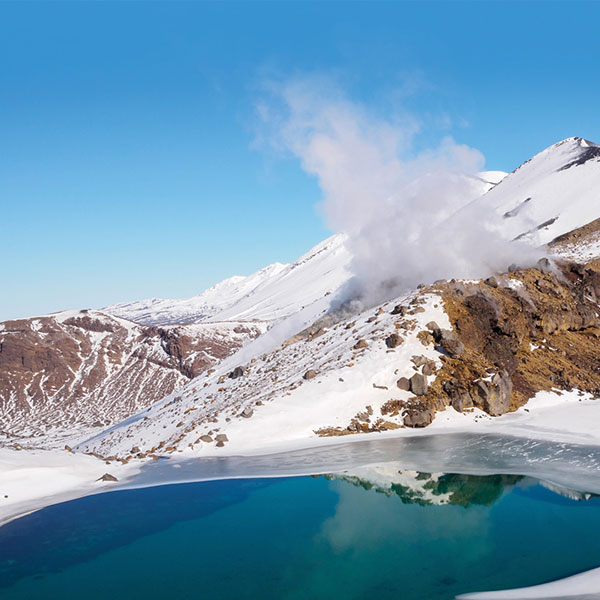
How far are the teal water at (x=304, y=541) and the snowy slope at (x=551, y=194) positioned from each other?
158 feet

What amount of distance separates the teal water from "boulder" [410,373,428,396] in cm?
687

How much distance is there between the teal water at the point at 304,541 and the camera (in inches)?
329

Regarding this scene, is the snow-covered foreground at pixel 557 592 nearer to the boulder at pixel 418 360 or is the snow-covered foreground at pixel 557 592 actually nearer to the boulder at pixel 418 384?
the boulder at pixel 418 384

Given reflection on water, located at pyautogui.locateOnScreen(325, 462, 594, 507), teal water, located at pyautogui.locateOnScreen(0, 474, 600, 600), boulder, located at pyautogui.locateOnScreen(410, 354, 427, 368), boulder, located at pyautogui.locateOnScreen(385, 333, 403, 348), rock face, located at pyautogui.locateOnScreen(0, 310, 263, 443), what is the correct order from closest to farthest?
teal water, located at pyautogui.locateOnScreen(0, 474, 600, 600) → reflection on water, located at pyautogui.locateOnScreen(325, 462, 594, 507) → boulder, located at pyautogui.locateOnScreen(410, 354, 427, 368) → boulder, located at pyautogui.locateOnScreen(385, 333, 403, 348) → rock face, located at pyautogui.locateOnScreen(0, 310, 263, 443)

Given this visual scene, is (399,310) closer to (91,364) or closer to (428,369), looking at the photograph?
(428,369)

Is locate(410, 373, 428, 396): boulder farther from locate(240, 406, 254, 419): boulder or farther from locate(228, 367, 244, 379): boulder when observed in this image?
locate(228, 367, 244, 379): boulder

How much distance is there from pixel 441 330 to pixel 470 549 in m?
13.5

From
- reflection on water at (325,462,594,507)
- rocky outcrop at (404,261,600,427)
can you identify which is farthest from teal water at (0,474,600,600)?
rocky outcrop at (404,261,600,427)

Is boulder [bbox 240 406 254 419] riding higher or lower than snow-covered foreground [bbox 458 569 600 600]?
higher

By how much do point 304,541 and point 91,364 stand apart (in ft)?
411

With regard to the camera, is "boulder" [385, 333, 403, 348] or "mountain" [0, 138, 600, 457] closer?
"mountain" [0, 138, 600, 457]

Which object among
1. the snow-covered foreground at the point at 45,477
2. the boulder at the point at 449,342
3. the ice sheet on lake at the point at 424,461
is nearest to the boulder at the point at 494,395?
→ the boulder at the point at 449,342

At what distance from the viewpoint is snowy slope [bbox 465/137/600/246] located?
2426 inches

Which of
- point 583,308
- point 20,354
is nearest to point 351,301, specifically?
point 583,308
